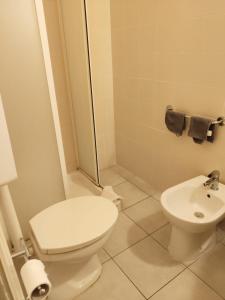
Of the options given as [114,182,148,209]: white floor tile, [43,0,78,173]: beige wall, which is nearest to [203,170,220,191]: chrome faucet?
[114,182,148,209]: white floor tile

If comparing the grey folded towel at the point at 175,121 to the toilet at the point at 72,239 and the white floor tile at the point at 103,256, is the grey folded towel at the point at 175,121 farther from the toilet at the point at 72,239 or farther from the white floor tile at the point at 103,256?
the white floor tile at the point at 103,256

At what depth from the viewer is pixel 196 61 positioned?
1.53 m

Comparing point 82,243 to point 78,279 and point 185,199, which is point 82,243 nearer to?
point 78,279

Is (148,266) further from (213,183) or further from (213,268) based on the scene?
(213,183)

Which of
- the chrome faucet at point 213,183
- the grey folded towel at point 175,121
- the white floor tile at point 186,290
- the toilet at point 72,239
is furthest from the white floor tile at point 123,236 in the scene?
the grey folded towel at point 175,121

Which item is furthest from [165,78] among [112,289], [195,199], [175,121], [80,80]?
[112,289]

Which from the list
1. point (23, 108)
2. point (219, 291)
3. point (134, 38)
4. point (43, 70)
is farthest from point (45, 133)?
point (219, 291)

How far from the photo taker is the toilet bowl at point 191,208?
148 cm

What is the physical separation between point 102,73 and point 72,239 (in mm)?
1725

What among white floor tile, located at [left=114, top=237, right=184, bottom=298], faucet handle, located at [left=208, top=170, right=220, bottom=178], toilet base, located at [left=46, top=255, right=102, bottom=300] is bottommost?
white floor tile, located at [left=114, top=237, right=184, bottom=298]

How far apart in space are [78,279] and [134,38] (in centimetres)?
192

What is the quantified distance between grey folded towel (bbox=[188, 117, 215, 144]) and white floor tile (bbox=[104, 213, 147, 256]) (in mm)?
857

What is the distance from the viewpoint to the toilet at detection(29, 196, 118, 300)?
1.15m

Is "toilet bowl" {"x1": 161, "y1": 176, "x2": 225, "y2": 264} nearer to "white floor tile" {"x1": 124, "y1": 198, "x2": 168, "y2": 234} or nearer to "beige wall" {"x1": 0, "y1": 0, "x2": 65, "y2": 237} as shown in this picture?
"white floor tile" {"x1": 124, "y1": 198, "x2": 168, "y2": 234}
